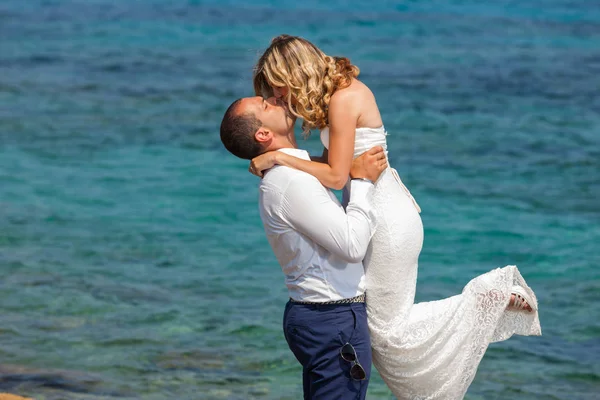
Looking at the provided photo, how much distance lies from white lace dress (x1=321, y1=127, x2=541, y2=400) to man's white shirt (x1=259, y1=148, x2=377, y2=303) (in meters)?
0.14

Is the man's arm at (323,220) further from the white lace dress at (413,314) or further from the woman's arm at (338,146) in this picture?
the white lace dress at (413,314)

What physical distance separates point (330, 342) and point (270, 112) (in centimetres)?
88

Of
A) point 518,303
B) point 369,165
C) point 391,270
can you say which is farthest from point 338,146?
point 518,303

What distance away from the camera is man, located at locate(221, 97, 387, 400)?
3.27 m

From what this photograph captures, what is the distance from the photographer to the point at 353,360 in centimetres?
333

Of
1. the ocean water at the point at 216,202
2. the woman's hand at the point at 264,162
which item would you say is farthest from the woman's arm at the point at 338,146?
the ocean water at the point at 216,202

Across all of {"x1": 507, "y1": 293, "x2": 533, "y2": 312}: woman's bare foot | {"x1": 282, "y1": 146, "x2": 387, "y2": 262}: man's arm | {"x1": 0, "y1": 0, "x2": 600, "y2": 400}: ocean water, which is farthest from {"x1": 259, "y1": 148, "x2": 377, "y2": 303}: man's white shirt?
{"x1": 0, "y1": 0, "x2": 600, "y2": 400}: ocean water

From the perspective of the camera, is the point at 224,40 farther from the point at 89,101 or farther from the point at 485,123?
the point at 485,123

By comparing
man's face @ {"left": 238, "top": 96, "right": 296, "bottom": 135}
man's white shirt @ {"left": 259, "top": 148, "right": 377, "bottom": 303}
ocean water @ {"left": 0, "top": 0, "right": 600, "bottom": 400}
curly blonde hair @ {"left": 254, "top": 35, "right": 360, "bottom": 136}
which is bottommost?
ocean water @ {"left": 0, "top": 0, "right": 600, "bottom": 400}

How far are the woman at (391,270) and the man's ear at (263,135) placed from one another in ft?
0.22

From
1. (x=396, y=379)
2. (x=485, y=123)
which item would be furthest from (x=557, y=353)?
(x=485, y=123)

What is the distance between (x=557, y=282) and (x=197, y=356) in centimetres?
357

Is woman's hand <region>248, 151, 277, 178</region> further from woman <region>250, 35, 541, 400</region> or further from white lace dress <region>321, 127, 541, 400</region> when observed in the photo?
white lace dress <region>321, 127, 541, 400</region>

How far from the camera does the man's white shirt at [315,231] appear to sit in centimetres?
322
